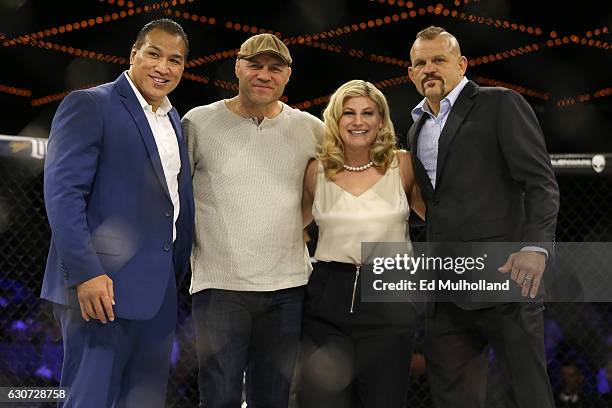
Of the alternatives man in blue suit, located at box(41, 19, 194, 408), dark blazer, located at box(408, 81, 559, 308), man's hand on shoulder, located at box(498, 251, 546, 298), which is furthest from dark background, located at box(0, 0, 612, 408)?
man in blue suit, located at box(41, 19, 194, 408)

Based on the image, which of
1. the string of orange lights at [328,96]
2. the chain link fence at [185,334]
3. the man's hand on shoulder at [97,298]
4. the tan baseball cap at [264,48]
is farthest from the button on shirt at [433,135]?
the string of orange lights at [328,96]

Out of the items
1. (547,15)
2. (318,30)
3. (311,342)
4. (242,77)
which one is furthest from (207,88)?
→ (311,342)

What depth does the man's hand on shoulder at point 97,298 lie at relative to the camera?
1713mm

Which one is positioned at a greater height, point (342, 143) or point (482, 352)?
point (342, 143)

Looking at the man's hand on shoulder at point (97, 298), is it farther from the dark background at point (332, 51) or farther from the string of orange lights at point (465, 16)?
the string of orange lights at point (465, 16)

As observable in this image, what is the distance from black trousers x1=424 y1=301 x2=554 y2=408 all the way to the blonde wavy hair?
44cm

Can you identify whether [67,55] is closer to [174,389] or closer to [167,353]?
[174,389]

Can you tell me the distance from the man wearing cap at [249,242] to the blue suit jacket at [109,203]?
21 cm

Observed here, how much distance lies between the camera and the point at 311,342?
6.79 ft

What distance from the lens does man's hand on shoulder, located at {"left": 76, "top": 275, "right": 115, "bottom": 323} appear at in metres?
1.71

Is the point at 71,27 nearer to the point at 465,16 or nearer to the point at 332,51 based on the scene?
the point at 332,51

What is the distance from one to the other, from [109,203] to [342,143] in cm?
68

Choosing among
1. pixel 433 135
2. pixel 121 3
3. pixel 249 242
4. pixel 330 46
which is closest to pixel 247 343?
pixel 249 242

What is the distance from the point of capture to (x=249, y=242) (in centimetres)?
208
